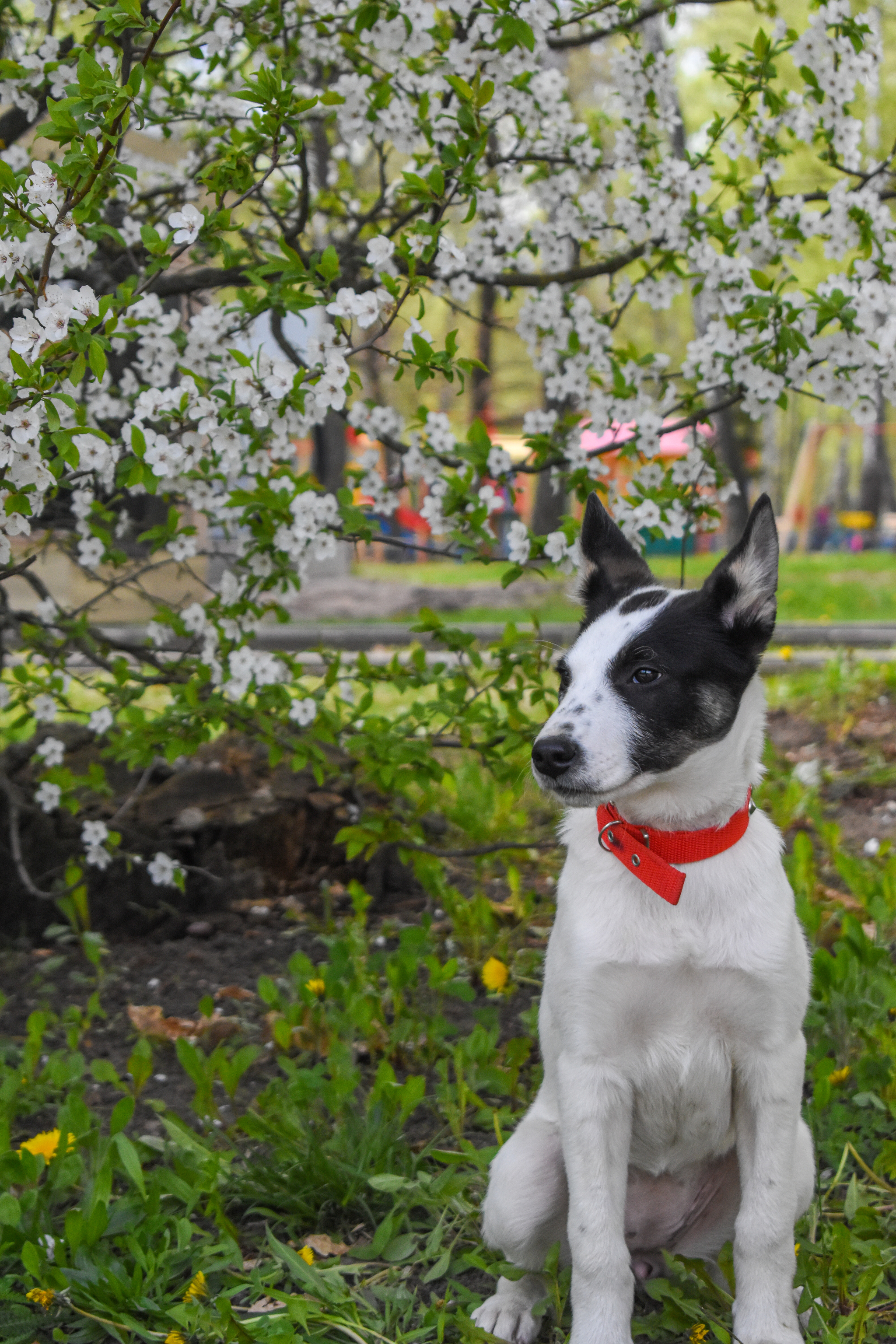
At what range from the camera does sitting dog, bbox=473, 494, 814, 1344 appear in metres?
2.19

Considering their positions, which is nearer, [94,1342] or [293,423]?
[94,1342]

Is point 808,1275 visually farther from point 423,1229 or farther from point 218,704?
point 218,704

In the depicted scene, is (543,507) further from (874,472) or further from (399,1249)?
(874,472)

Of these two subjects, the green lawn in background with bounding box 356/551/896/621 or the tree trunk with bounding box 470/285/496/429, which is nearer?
the green lawn in background with bounding box 356/551/896/621

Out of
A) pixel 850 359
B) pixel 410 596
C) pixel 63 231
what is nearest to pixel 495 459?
pixel 850 359

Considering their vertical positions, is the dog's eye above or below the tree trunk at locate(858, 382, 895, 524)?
below

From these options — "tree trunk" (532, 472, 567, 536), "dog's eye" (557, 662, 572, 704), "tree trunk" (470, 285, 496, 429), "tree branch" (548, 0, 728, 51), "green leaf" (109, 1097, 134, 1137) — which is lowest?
"green leaf" (109, 1097, 134, 1137)

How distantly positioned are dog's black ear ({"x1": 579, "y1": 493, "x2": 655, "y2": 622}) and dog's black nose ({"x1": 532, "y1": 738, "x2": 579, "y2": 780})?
0.55 m

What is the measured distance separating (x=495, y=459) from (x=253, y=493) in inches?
28.9

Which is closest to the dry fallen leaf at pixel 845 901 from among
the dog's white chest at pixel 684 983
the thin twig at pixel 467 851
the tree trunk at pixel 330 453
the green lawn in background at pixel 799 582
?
the thin twig at pixel 467 851

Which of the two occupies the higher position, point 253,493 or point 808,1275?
point 253,493

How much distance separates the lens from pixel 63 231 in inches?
88.0

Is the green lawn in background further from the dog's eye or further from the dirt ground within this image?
the dog's eye

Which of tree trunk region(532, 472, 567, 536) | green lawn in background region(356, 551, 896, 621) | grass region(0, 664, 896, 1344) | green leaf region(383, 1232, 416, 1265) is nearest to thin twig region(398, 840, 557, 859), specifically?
grass region(0, 664, 896, 1344)
